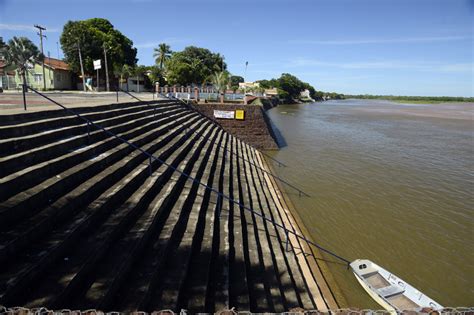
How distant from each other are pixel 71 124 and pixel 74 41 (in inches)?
1253

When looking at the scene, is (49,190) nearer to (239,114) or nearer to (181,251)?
(181,251)

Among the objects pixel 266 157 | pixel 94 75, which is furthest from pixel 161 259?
pixel 94 75

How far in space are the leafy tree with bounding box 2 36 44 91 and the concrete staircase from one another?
29.7m

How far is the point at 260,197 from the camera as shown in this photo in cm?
1026

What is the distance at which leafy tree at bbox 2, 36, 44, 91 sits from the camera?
28.6 m

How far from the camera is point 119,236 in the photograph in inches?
169

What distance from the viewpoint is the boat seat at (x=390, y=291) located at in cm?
666

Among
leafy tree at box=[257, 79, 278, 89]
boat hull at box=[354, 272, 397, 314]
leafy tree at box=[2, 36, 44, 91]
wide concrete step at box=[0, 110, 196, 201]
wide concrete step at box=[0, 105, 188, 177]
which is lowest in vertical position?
boat hull at box=[354, 272, 397, 314]

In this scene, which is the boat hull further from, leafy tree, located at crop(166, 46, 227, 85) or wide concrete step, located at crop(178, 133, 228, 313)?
leafy tree, located at crop(166, 46, 227, 85)

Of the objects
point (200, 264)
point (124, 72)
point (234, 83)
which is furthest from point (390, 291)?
point (234, 83)

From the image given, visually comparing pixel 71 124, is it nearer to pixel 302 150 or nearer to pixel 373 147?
pixel 302 150

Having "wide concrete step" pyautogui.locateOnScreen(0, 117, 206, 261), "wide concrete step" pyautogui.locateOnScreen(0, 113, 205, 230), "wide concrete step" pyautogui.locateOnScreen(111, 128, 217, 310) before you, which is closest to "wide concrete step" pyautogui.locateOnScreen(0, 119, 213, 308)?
"wide concrete step" pyautogui.locateOnScreen(0, 117, 206, 261)

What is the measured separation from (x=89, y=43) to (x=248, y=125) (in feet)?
78.7

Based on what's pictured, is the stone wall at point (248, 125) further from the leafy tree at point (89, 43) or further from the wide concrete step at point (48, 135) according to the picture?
the leafy tree at point (89, 43)
